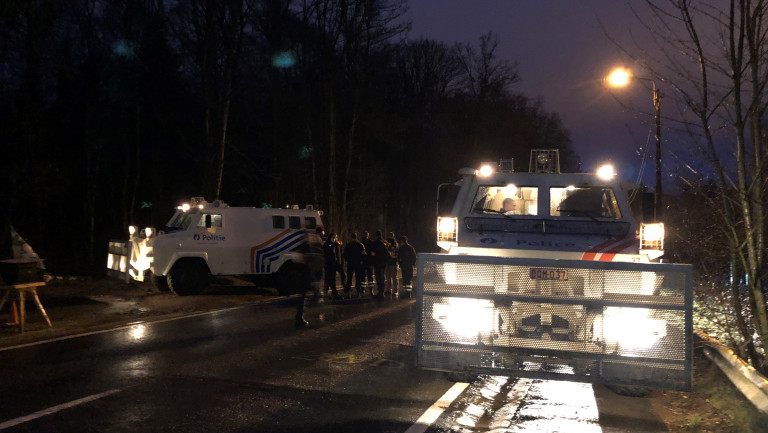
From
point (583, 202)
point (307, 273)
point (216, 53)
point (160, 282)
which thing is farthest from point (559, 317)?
point (216, 53)

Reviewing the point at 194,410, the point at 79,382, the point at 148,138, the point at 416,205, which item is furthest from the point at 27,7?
A: the point at 416,205

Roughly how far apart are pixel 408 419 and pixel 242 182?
1141 inches

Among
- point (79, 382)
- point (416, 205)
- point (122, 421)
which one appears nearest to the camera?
point (122, 421)

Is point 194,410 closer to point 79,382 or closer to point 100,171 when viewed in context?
point 79,382

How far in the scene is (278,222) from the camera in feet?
60.9

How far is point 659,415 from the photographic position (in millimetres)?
7309

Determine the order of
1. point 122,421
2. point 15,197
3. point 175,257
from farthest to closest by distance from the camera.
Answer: point 15,197 < point 175,257 < point 122,421

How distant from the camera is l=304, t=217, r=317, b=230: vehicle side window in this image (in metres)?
19.3

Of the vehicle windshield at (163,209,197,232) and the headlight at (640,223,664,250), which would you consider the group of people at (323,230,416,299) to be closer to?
the vehicle windshield at (163,209,197,232)

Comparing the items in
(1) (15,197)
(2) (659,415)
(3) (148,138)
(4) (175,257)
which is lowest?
(2) (659,415)

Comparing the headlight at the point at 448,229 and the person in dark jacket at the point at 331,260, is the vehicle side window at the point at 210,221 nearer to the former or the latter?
the person in dark jacket at the point at 331,260

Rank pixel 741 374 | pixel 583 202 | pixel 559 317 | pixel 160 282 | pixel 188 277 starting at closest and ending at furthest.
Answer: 1. pixel 559 317
2. pixel 741 374
3. pixel 583 202
4. pixel 188 277
5. pixel 160 282

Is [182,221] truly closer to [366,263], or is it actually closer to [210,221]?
[210,221]

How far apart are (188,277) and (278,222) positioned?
2817 mm
